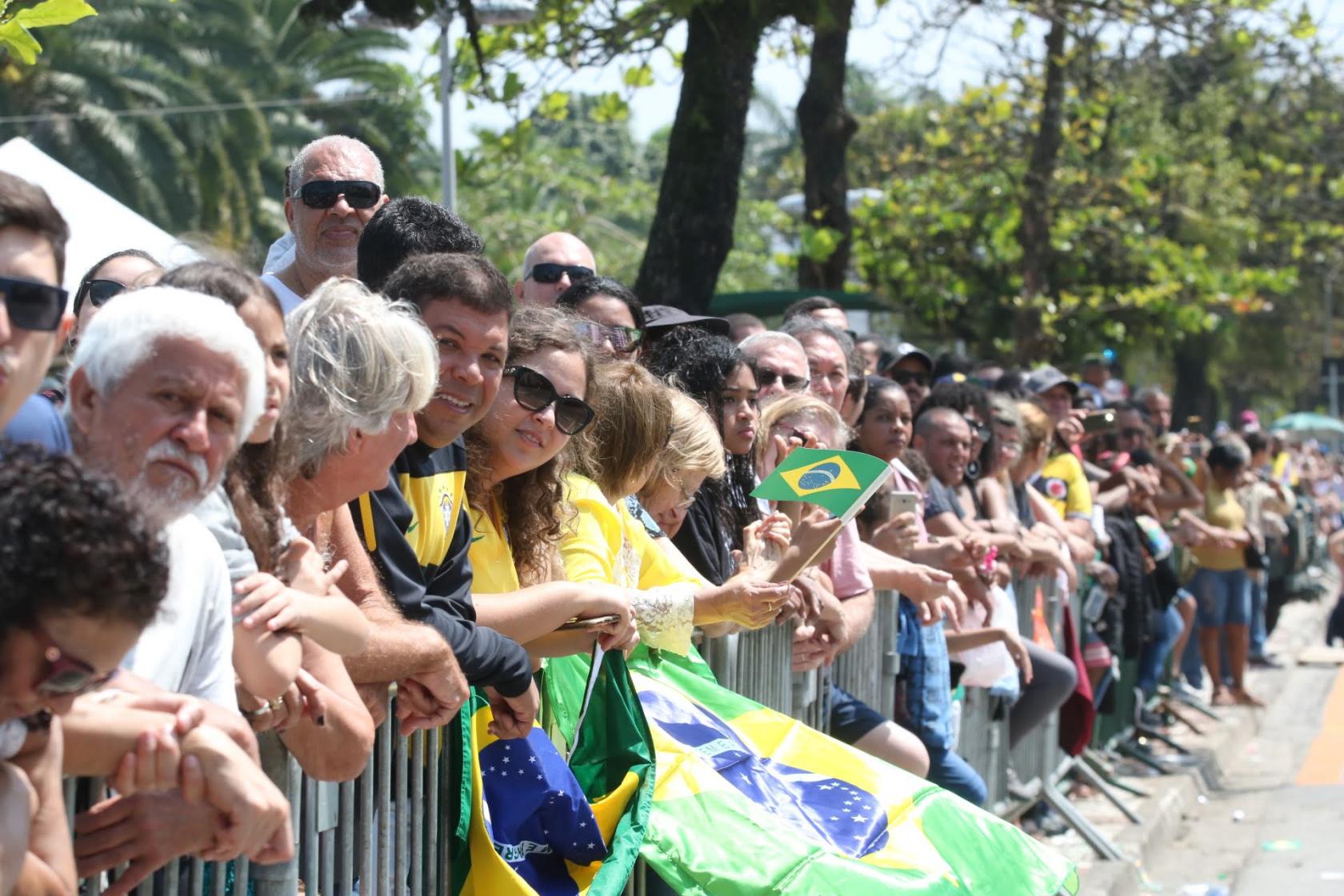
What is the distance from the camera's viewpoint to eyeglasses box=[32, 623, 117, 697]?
1.85 metres

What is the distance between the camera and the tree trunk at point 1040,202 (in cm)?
1391

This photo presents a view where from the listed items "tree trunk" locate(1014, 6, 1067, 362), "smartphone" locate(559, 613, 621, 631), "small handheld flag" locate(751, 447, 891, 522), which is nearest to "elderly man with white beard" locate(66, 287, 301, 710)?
"smartphone" locate(559, 613, 621, 631)

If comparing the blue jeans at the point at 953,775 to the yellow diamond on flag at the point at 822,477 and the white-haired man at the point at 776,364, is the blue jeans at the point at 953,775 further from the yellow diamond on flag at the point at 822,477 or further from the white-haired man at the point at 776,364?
the yellow diamond on flag at the point at 822,477

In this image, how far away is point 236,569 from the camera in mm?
2744

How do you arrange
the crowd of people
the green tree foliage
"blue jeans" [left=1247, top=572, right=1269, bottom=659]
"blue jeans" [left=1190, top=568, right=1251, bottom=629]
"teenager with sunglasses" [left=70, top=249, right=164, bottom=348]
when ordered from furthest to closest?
"blue jeans" [left=1247, top=572, right=1269, bottom=659]
the green tree foliage
"blue jeans" [left=1190, top=568, right=1251, bottom=629]
"teenager with sunglasses" [left=70, top=249, right=164, bottom=348]
the crowd of people

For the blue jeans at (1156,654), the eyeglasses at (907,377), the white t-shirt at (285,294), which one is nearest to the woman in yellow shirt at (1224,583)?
the blue jeans at (1156,654)

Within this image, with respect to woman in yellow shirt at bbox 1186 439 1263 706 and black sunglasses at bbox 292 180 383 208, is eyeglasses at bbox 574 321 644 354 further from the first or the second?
woman in yellow shirt at bbox 1186 439 1263 706

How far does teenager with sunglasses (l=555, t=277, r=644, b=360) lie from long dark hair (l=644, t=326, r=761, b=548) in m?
0.16

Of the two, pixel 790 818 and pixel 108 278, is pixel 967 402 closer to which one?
pixel 790 818

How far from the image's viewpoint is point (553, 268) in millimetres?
6441

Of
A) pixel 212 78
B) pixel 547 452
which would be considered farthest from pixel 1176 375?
pixel 547 452

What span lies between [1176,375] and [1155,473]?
96.2 ft

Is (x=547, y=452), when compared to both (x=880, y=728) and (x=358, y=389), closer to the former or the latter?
(x=358, y=389)

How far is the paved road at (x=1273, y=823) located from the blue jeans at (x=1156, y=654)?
76 cm
